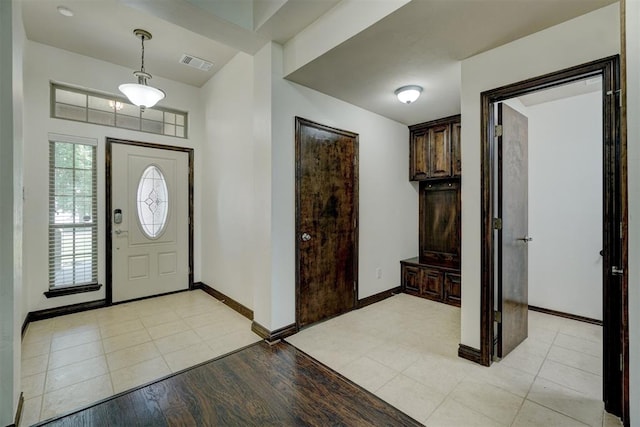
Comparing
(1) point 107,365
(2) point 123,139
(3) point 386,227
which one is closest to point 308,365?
(1) point 107,365

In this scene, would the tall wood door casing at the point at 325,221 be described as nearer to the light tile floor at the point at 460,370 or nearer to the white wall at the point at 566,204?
the light tile floor at the point at 460,370

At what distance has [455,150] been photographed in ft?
13.0

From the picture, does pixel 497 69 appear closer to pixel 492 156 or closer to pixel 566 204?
pixel 492 156

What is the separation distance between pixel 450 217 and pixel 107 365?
4.29 m

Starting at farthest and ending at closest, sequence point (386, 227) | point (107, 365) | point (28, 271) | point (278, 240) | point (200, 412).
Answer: point (386, 227) → point (28, 271) → point (278, 240) → point (107, 365) → point (200, 412)

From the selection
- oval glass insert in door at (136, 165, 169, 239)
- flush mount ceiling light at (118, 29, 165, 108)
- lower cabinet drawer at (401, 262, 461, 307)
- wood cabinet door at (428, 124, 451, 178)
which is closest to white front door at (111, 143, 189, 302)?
oval glass insert in door at (136, 165, 169, 239)

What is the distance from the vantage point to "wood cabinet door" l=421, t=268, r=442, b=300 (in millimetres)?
3913

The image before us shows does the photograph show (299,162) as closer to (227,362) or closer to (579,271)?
(227,362)

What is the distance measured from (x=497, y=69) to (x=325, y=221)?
2.06 meters

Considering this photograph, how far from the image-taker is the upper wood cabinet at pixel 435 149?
3.97 metres

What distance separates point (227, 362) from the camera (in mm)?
2400

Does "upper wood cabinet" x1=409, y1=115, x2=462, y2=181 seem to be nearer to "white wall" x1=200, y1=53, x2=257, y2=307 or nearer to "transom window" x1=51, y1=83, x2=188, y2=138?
"white wall" x1=200, y1=53, x2=257, y2=307

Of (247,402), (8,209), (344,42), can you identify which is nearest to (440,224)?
(344,42)

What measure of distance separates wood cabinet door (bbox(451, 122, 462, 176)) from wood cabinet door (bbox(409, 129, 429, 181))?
1.33 feet
